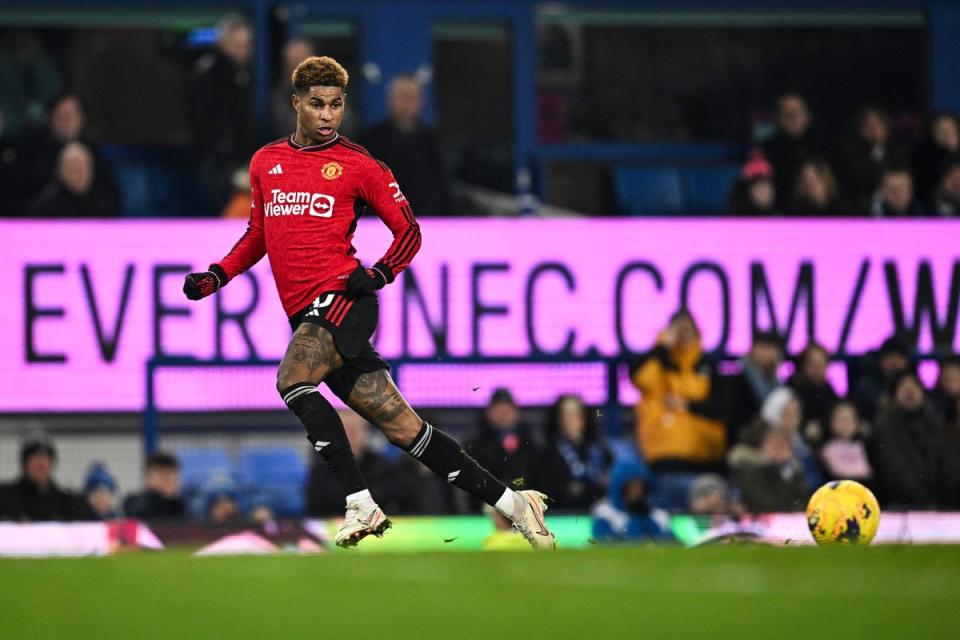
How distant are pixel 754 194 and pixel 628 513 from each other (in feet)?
12.1

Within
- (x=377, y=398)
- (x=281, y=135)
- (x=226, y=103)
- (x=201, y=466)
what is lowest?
(x=201, y=466)

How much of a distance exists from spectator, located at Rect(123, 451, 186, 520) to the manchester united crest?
4579 mm

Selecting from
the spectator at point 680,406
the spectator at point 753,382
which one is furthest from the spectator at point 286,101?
the spectator at point 753,382

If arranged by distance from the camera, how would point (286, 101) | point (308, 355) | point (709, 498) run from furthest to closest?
point (286, 101) < point (709, 498) < point (308, 355)

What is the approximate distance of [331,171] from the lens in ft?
27.4

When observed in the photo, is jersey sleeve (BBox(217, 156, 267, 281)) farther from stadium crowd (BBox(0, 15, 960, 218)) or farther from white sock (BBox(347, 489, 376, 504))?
stadium crowd (BBox(0, 15, 960, 218))

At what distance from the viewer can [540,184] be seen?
16.5 metres

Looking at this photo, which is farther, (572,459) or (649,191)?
(649,191)

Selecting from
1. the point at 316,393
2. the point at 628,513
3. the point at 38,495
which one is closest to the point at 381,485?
the point at 628,513

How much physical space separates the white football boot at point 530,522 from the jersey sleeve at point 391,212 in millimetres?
1203

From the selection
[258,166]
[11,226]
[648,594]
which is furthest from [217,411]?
[648,594]

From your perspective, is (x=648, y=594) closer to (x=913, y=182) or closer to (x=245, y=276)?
(x=245, y=276)

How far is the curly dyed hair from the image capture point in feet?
27.2

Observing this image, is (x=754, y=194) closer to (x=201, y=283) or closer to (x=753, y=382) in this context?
(x=753, y=382)
